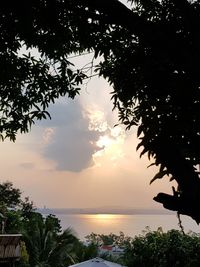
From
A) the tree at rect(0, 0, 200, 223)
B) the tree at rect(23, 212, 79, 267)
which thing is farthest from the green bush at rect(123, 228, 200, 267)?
the tree at rect(0, 0, 200, 223)

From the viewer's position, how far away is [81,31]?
4742 millimetres

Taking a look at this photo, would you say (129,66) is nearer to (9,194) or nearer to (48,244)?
(48,244)

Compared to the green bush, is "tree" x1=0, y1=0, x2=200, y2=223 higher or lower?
higher

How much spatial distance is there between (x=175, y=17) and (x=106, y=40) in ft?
2.53

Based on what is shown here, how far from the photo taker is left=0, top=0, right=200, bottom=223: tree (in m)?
2.77

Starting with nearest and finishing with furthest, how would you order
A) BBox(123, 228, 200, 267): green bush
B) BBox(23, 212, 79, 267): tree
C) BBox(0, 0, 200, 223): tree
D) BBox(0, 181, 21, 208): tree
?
1. BBox(0, 0, 200, 223): tree
2. BBox(123, 228, 200, 267): green bush
3. BBox(23, 212, 79, 267): tree
4. BBox(0, 181, 21, 208): tree

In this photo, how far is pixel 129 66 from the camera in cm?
511

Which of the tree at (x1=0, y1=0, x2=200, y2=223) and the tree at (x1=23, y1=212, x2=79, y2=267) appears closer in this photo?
the tree at (x1=0, y1=0, x2=200, y2=223)

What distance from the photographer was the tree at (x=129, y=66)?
2.77 meters

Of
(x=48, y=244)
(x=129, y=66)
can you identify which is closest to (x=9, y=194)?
(x=48, y=244)

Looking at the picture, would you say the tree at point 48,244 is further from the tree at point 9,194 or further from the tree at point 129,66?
the tree at point 129,66

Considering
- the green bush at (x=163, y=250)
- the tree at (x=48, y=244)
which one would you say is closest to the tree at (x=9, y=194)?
the tree at (x=48, y=244)

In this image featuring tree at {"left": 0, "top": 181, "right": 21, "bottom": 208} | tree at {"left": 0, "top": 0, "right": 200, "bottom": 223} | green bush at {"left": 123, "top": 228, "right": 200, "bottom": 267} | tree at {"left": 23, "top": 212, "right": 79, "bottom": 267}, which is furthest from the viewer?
tree at {"left": 0, "top": 181, "right": 21, "bottom": 208}

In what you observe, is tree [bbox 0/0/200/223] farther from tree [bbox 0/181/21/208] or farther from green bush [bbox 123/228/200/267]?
tree [bbox 0/181/21/208]
